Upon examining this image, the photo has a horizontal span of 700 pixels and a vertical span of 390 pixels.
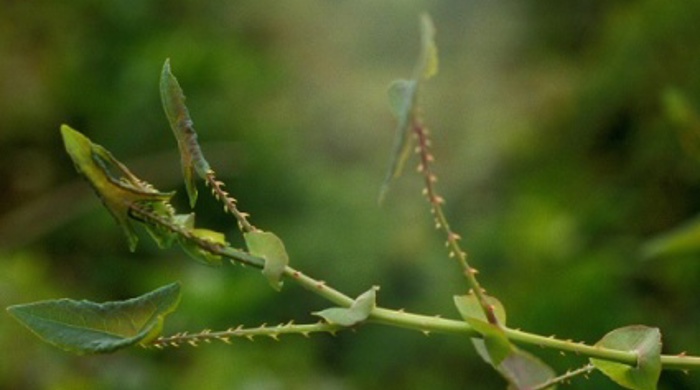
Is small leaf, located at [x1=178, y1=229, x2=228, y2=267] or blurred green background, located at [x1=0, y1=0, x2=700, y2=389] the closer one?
small leaf, located at [x1=178, y1=229, x2=228, y2=267]

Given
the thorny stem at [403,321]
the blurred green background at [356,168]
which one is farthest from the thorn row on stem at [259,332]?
the blurred green background at [356,168]

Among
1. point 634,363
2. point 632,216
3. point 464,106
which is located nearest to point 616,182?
point 632,216

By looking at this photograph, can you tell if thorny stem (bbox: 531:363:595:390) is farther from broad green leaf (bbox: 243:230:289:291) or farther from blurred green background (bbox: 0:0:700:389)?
blurred green background (bbox: 0:0:700:389)

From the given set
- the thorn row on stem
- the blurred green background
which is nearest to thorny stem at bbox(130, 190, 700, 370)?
the thorn row on stem

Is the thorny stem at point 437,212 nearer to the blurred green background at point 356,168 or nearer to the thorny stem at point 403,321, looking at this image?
the thorny stem at point 403,321

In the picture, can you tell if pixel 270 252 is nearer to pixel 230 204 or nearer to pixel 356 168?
pixel 230 204

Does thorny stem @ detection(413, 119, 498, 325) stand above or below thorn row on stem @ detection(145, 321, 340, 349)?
above

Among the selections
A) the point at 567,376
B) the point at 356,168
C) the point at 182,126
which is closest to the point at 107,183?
the point at 182,126
